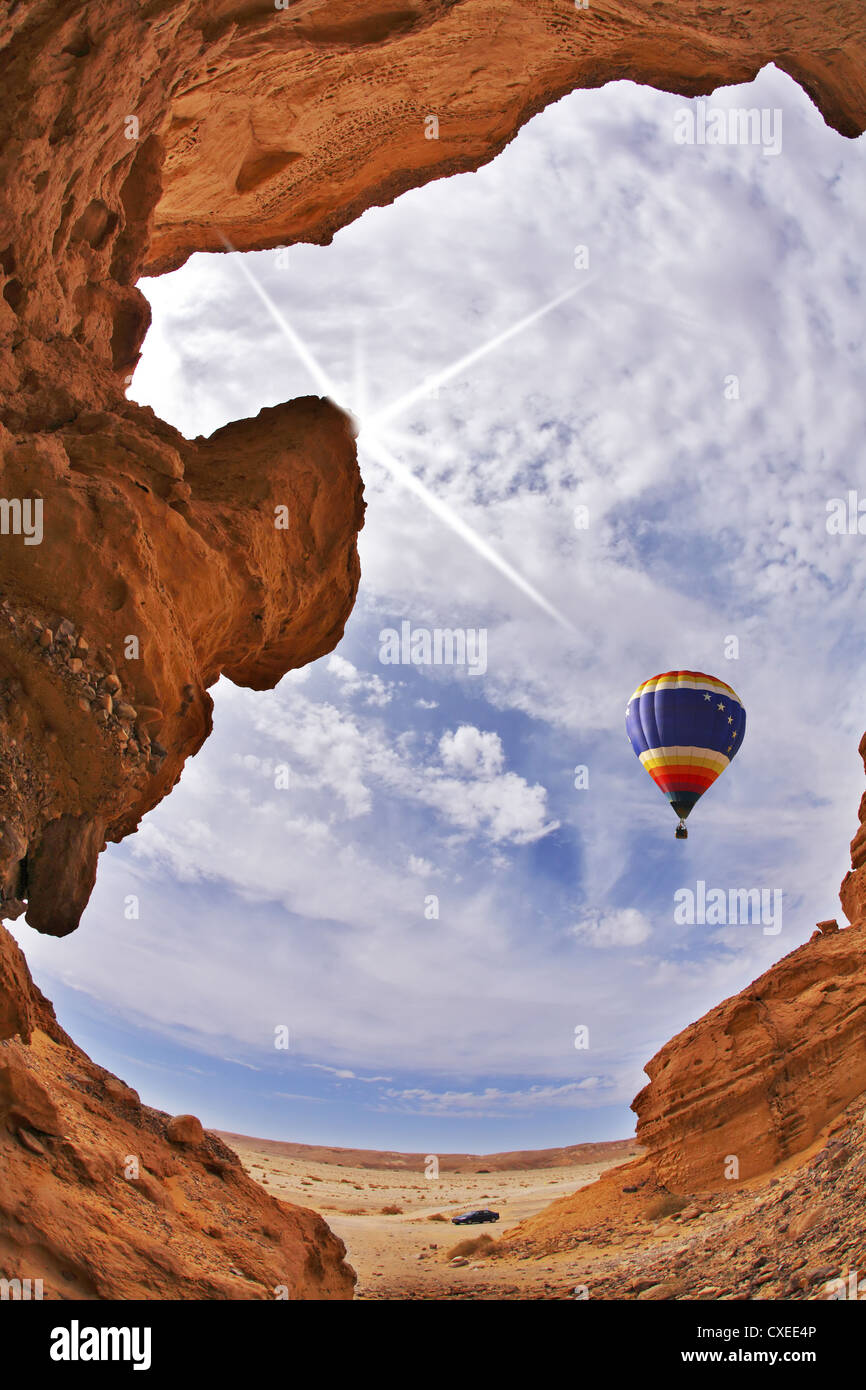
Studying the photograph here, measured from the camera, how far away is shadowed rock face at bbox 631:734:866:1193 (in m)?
16.5

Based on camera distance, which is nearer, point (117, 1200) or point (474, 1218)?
point (117, 1200)

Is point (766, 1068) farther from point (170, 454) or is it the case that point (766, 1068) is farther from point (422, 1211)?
point (422, 1211)

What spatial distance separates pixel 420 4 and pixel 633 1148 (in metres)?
87.2

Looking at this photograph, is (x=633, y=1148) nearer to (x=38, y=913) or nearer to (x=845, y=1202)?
(x=845, y=1202)

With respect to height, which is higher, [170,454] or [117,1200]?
[170,454]

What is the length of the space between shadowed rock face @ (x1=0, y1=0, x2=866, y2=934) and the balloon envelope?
44.6 feet

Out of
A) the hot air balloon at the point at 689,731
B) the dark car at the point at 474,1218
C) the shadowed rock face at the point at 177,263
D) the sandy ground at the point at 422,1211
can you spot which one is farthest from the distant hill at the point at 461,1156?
the shadowed rock face at the point at 177,263

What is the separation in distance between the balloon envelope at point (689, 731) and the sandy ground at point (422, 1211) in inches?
515

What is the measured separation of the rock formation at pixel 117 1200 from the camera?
7.30 metres

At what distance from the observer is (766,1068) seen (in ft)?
58.7

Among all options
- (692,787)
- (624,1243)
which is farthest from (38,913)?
(692,787)

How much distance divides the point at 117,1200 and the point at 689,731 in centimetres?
1972

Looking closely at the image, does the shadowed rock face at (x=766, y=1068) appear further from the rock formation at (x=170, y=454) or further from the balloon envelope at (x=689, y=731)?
the balloon envelope at (x=689, y=731)

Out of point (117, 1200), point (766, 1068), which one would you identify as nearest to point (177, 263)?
point (117, 1200)
